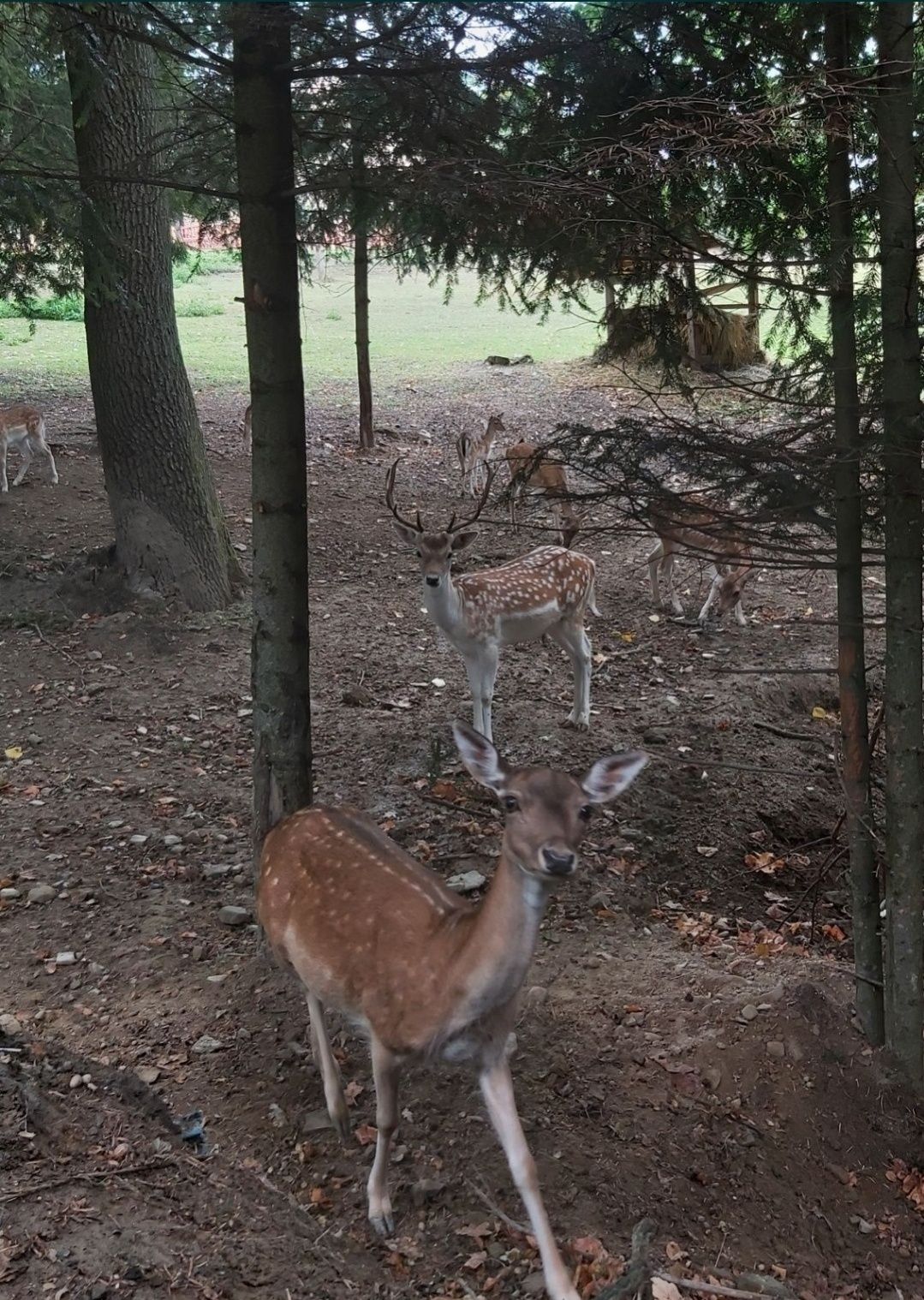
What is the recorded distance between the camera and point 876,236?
166 inches

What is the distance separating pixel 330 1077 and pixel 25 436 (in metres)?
10.2

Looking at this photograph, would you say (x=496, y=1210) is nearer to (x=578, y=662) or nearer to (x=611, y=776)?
(x=611, y=776)

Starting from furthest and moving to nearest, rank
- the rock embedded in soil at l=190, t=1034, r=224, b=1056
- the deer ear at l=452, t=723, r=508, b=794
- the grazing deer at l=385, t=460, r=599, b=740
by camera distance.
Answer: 1. the grazing deer at l=385, t=460, r=599, b=740
2. the rock embedded in soil at l=190, t=1034, r=224, b=1056
3. the deer ear at l=452, t=723, r=508, b=794

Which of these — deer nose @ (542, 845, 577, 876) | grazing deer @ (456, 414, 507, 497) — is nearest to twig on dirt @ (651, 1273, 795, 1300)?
deer nose @ (542, 845, 577, 876)

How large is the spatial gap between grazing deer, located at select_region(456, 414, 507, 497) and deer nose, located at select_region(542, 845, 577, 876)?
34.5 ft

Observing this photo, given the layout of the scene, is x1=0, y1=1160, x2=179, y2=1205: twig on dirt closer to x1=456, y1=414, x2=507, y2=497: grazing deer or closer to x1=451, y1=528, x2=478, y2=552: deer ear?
x1=451, y1=528, x2=478, y2=552: deer ear

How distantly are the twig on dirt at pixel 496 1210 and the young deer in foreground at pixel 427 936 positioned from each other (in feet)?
0.48

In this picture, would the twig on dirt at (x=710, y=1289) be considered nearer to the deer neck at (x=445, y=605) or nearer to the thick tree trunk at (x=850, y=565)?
the thick tree trunk at (x=850, y=565)

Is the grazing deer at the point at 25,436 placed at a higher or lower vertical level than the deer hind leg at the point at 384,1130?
higher

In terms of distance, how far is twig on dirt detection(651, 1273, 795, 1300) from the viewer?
325 centimetres

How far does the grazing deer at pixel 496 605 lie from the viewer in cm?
746

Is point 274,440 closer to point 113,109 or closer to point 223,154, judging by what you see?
point 223,154

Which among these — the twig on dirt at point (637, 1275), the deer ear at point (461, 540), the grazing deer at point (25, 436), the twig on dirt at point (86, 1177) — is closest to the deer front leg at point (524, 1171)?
the twig on dirt at point (637, 1275)

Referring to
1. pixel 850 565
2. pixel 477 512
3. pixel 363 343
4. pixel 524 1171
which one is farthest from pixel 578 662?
pixel 363 343
